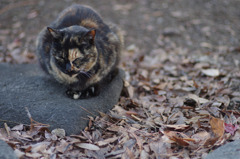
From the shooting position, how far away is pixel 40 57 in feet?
11.6

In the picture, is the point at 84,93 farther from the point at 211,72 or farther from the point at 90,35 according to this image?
the point at 211,72

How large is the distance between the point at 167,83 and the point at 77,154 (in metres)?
2.08

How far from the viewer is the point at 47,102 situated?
9.88ft

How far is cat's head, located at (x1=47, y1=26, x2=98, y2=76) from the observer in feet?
8.89

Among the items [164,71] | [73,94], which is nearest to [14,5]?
[164,71]

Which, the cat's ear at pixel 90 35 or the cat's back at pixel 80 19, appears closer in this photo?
the cat's ear at pixel 90 35

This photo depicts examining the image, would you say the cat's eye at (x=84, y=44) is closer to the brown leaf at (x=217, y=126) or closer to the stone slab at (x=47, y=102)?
the stone slab at (x=47, y=102)

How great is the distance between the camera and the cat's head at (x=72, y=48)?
8.89 feet

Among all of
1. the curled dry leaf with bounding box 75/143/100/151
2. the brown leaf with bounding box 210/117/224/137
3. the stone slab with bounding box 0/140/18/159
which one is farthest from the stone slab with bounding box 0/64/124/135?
the brown leaf with bounding box 210/117/224/137

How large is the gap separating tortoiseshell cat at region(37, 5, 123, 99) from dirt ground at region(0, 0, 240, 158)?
50 centimetres

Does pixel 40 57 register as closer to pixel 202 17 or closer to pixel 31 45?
pixel 31 45

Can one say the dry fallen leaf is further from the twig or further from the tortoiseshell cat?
the twig

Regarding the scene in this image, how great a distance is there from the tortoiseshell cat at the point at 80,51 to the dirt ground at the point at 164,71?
0.50 metres

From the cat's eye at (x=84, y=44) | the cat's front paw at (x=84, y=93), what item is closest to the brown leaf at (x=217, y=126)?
the cat's front paw at (x=84, y=93)
